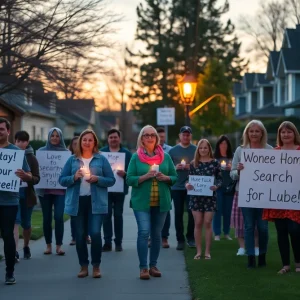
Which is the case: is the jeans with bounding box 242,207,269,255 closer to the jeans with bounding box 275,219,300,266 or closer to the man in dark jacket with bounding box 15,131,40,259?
the jeans with bounding box 275,219,300,266

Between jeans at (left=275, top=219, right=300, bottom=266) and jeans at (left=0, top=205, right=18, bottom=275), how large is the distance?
339cm

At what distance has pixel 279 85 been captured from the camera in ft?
149

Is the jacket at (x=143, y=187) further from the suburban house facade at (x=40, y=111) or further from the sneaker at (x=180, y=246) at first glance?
the suburban house facade at (x=40, y=111)

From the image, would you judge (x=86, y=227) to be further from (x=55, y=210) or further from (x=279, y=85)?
(x=279, y=85)

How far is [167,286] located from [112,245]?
453cm

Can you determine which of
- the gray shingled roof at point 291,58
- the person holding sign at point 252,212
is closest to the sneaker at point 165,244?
the person holding sign at point 252,212

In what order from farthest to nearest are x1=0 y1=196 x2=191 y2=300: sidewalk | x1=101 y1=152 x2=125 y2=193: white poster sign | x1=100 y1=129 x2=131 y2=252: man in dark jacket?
x1=100 y1=129 x2=131 y2=252: man in dark jacket, x1=101 y1=152 x2=125 y2=193: white poster sign, x1=0 y1=196 x2=191 y2=300: sidewalk

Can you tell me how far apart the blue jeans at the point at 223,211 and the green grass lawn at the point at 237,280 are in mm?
2448

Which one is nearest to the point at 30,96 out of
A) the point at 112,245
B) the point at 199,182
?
the point at 112,245

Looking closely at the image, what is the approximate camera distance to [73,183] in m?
9.84

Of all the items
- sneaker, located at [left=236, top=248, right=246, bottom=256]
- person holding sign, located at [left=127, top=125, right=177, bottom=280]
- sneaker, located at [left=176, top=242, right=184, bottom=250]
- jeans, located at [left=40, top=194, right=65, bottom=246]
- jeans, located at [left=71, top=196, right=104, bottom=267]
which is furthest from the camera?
sneaker, located at [left=176, top=242, right=184, bottom=250]

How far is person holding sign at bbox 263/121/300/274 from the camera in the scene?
9.73 meters

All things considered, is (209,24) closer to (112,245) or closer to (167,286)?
(112,245)

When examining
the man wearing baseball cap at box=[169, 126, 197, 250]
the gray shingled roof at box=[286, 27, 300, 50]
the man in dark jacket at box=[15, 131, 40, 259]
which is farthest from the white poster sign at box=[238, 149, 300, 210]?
the gray shingled roof at box=[286, 27, 300, 50]
